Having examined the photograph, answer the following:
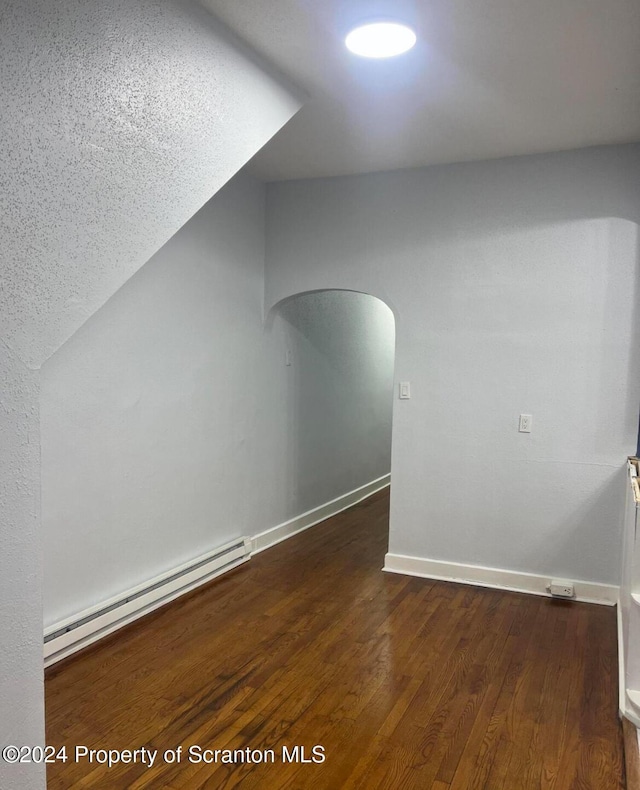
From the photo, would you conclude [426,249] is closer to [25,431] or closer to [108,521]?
[108,521]

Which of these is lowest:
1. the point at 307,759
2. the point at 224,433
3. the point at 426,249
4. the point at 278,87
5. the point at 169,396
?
the point at 307,759

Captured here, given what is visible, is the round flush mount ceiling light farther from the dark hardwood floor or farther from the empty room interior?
the dark hardwood floor

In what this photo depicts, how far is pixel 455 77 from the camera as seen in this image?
8.50ft

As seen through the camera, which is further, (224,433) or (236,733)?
(224,433)

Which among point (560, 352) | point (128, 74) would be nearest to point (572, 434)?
point (560, 352)

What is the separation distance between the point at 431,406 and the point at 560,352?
0.81 metres

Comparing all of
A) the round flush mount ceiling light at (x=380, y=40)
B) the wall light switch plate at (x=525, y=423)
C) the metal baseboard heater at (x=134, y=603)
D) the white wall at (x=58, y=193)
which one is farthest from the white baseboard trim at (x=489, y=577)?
the round flush mount ceiling light at (x=380, y=40)

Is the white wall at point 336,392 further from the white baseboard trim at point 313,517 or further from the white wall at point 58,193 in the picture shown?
the white wall at point 58,193

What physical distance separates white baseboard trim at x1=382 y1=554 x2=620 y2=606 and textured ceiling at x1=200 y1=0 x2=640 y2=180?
2406 mm

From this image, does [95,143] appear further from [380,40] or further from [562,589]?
[562,589]

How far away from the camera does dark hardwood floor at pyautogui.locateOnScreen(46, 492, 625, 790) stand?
2.12 m

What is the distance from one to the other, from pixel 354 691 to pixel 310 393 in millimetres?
2716

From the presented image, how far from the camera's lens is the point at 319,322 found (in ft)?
16.7

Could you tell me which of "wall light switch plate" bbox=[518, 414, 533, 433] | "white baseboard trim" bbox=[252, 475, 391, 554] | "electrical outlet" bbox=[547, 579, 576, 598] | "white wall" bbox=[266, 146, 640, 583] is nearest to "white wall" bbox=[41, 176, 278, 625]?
"white baseboard trim" bbox=[252, 475, 391, 554]
